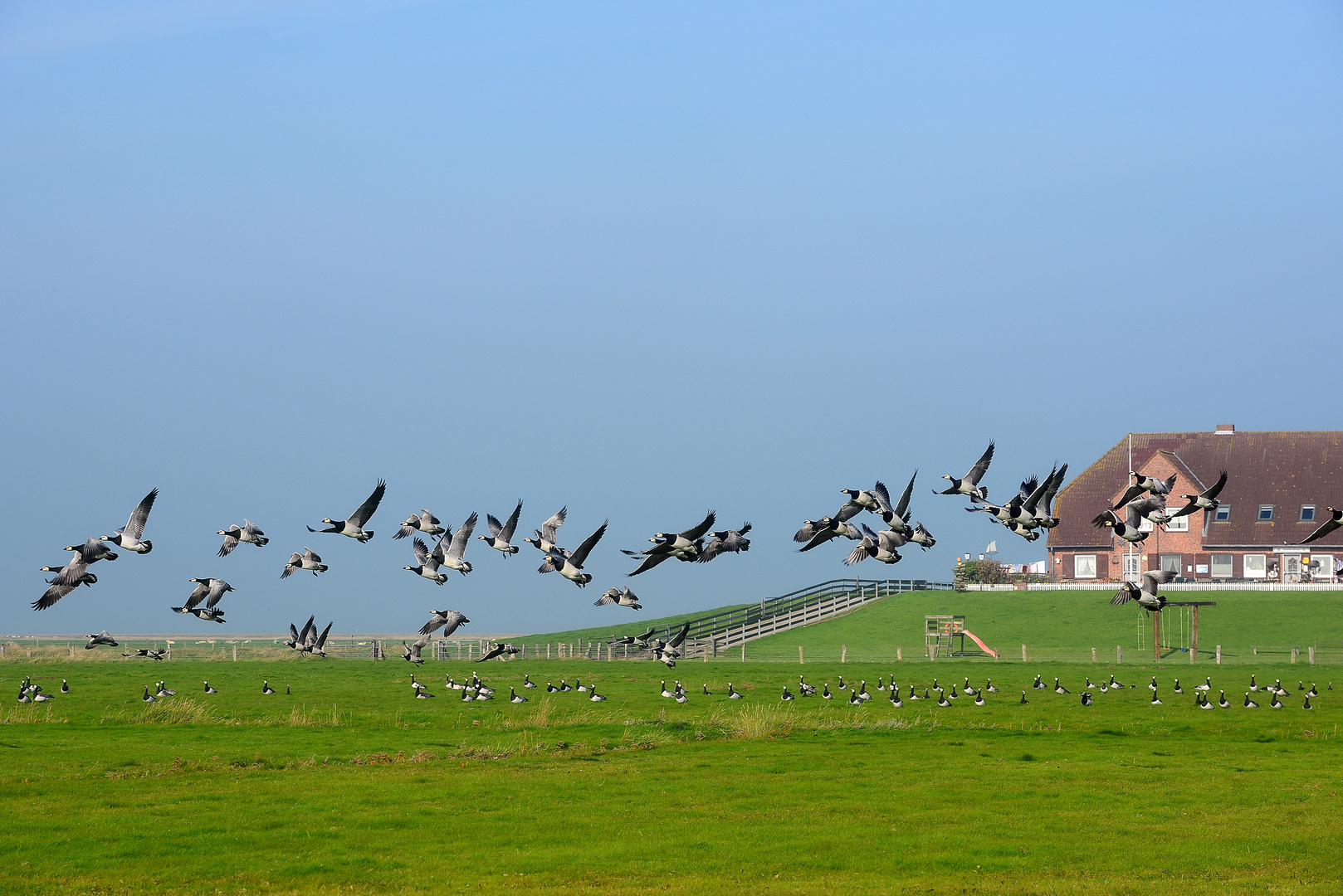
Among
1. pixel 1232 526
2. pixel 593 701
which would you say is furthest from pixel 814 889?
pixel 1232 526

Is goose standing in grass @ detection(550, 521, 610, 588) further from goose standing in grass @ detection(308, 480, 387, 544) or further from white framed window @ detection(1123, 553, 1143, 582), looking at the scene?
white framed window @ detection(1123, 553, 1143, 582)

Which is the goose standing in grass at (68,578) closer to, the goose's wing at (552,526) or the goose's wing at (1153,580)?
the goose's wing at (552,526)

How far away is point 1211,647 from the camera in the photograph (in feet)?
305

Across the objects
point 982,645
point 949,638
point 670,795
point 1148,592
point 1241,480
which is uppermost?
point 1241,480

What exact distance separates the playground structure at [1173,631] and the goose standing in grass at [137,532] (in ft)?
225

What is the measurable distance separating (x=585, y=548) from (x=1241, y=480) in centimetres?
10275

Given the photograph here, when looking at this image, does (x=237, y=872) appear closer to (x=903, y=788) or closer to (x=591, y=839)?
(x=591, y=839)

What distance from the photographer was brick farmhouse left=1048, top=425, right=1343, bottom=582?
114000mm

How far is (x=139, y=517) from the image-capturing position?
32.6 meters

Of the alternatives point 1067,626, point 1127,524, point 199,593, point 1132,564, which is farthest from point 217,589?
point 1132,564

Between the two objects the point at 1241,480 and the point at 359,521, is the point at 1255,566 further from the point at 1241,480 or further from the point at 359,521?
the point at 359,521

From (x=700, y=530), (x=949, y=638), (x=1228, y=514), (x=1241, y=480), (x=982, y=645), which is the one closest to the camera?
(x=700, y=530)

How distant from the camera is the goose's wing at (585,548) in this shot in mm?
30281

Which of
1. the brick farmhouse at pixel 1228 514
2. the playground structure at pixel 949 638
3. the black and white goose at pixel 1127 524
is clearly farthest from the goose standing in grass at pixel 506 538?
the brick farmhouse at pixel 1228 514
